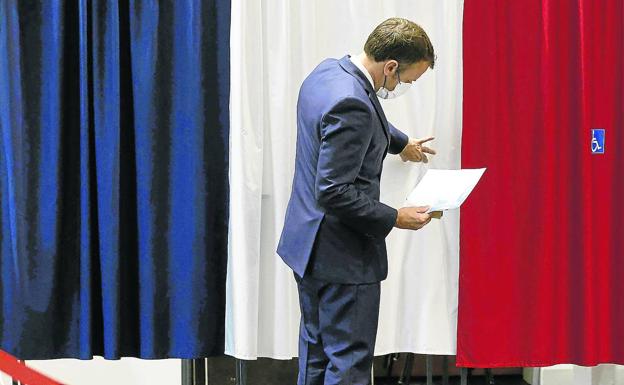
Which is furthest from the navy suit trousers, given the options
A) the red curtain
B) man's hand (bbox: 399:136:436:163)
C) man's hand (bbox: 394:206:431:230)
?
the red curtain

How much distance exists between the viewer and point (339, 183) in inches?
74.0

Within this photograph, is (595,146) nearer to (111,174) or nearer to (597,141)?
(597,141)

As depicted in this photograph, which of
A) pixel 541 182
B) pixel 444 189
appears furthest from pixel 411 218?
pixel 541 182

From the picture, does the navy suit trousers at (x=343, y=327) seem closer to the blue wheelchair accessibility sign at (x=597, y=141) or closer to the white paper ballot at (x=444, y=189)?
the white paper ballot at (x=444, y=189)

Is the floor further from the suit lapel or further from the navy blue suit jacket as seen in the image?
the suit lapel

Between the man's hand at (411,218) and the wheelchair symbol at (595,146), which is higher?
the wheelchair symbol at (595,146)

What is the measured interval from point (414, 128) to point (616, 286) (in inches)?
38.2

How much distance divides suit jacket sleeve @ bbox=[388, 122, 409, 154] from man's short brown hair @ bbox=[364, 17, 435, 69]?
1.49 feet

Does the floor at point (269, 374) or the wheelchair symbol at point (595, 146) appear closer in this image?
the wheelchair symbol at point (595, 146)

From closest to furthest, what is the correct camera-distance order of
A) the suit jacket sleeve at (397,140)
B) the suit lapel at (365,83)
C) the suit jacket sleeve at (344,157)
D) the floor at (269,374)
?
the suit jacket sleeve at (344,157) → the suit lapel at (365,83) → the suit jacket sleeve at (397,140) → the floor at (269,374)

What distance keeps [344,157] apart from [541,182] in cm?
113

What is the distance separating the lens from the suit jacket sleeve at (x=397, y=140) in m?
2.45

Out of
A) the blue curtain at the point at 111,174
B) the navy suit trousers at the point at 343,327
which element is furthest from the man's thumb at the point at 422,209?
the blue curtain at the point at 111,174

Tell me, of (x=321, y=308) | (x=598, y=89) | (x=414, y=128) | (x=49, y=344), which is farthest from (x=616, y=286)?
(x=49, y=344)
